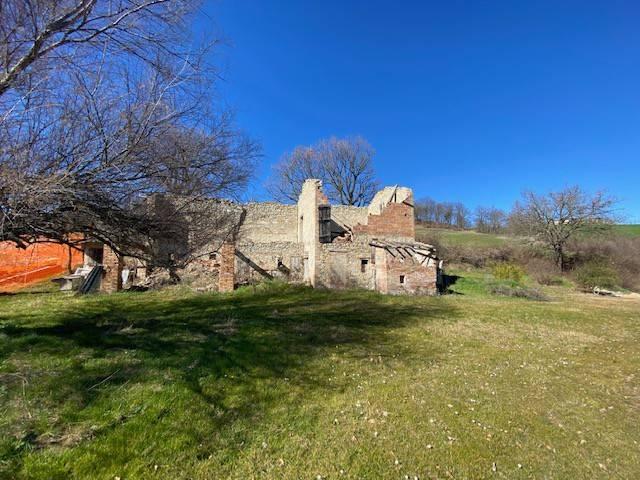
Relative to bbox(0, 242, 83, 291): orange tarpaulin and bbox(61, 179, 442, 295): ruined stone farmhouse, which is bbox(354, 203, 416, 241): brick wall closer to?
bbox(61, 179, 442, 295): ruined stone farmhouse

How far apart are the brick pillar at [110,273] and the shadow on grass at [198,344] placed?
70.0 inches

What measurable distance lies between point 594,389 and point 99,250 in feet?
66.1

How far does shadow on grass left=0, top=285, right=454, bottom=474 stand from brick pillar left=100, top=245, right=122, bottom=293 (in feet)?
5.83

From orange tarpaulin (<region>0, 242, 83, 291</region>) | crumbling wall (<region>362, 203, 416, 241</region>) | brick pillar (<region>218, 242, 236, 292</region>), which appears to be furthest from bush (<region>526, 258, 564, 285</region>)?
orange tarpaulin (<region>0, 242, 83, 291</region>)

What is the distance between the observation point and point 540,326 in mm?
8539

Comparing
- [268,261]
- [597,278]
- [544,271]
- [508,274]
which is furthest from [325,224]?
[544,271]

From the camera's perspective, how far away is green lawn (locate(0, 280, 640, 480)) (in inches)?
102

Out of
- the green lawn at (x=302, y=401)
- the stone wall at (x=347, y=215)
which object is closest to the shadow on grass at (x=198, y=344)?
the green lawn at (x=302, y=401)

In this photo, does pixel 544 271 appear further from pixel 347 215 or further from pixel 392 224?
pixel 347 215

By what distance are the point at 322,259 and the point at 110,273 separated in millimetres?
8097

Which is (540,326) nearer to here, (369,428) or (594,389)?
(594,389)

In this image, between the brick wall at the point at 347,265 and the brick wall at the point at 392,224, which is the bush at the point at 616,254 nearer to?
the brick wall at the point at 392,224

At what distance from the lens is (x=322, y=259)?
14188 millimetres

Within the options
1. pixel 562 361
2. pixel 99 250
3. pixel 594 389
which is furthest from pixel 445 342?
pixel 99 250
